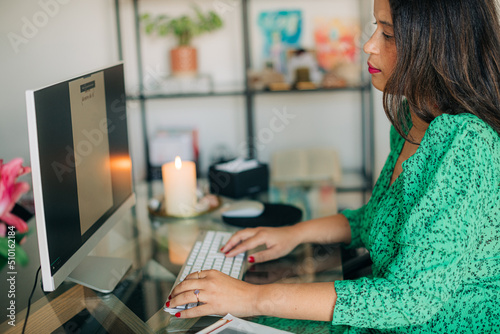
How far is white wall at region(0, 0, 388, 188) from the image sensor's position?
Answer: 8.14 feet

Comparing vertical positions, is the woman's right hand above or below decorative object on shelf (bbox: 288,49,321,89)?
below

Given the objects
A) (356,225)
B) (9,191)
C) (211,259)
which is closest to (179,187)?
(211,259)

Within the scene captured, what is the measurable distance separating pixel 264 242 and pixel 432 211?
0.49 m

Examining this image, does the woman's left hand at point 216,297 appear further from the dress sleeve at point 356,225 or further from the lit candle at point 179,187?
the lit candle at point 179,187

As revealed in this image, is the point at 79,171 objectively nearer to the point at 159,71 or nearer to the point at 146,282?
the point at 146,282

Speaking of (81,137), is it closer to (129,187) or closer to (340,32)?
(129,187)

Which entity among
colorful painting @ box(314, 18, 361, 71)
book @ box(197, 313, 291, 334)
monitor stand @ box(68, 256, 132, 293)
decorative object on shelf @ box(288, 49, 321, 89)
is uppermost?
colorful painting @ box(314, 18, 361, 71)

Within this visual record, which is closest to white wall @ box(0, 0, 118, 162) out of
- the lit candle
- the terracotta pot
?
the terracotta pot

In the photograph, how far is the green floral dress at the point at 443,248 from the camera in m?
0.89

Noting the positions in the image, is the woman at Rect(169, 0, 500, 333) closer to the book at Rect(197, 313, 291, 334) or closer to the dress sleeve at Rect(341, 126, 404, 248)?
the book at Rect(197, 313, 291, 334)

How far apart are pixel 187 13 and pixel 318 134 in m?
0.89

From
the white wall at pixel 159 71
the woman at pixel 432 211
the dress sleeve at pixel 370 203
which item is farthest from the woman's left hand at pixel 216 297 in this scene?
the white wall at pixel 159 71

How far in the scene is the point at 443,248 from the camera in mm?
877

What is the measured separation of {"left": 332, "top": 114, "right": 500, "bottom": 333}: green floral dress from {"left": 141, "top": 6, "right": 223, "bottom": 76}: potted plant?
1.73m
